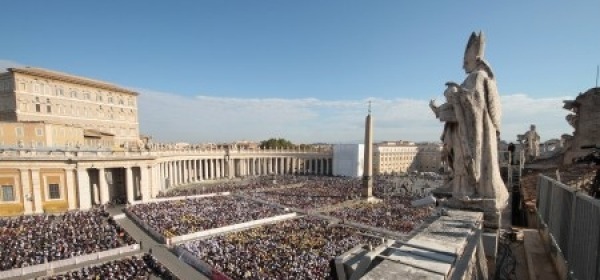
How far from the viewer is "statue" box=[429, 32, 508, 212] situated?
4.79 m

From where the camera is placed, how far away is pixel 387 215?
86.8ft

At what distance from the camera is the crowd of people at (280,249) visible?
1472 centimetres

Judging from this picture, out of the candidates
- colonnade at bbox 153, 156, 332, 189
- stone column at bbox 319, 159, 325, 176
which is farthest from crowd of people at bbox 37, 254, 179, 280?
stone column at bbox 319, 159, 325, 176

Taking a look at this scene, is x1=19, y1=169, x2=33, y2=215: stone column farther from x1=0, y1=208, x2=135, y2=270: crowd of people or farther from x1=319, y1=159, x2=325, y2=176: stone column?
x1=319, y1=159, x2=325, y2=176: stone column

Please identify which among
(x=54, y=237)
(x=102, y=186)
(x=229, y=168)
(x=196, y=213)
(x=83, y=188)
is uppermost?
(x=83, y=188)

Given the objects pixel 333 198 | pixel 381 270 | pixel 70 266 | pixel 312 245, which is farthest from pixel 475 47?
pixel 333 198

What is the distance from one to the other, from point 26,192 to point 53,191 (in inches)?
→ 77.2

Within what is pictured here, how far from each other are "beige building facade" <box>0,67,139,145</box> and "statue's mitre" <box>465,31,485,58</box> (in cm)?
4121

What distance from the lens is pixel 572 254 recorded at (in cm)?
425

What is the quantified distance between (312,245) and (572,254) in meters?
15.5

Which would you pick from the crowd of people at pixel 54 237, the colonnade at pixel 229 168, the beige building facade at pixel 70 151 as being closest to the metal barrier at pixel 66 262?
the crowd of people at pixel 54 237

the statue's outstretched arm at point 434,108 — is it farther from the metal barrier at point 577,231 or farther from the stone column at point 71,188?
the stone column at point 71,188

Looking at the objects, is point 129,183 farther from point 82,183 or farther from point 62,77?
point 62,77

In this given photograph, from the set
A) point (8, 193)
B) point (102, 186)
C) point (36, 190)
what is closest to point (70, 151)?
point (36, 190)
